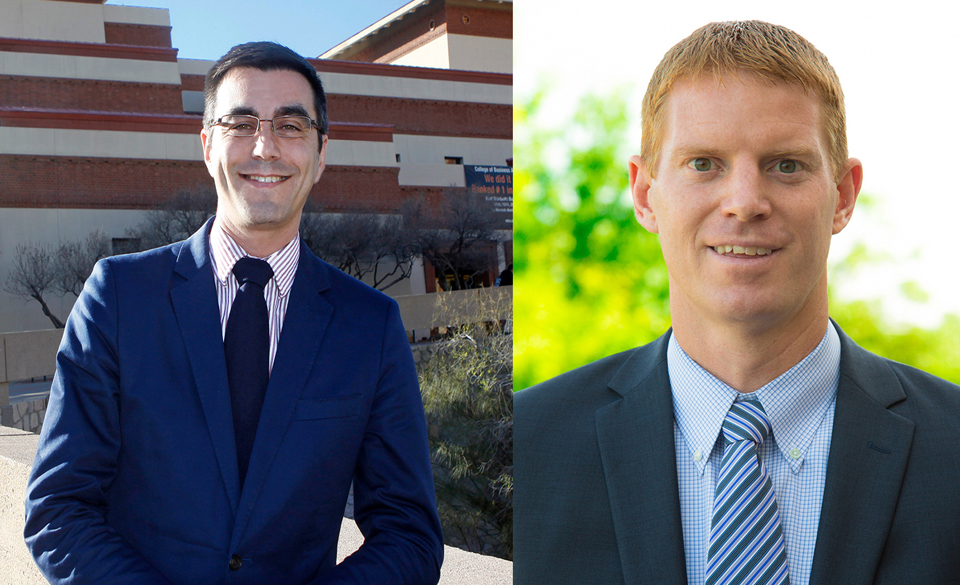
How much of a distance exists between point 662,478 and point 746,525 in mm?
225

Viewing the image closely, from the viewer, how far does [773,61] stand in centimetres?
192

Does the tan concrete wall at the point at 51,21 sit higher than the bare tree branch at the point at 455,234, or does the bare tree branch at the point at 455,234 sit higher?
the tan concrete wall at the point at 51,21

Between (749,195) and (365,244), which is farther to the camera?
(365,244)

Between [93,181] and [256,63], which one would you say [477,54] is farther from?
[256,63]

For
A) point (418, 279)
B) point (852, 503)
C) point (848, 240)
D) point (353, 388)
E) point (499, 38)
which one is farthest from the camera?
point (499, 38)

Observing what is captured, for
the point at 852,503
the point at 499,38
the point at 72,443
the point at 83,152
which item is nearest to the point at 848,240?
the point at 852,503

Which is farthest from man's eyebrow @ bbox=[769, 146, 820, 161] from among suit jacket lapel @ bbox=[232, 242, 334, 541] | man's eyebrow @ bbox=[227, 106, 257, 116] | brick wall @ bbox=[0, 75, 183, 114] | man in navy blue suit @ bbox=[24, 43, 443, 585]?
brick wall @ bbox=[0, 75, 183, 114]

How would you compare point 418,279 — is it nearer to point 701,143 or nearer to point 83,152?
point 83,152

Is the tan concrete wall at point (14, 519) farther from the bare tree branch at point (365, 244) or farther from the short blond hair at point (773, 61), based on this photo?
the bare tree branch at point (365, 244)

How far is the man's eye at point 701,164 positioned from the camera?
197 cm

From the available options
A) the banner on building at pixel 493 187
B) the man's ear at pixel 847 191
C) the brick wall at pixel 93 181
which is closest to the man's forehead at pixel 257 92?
the man's ear at pixel 847 191

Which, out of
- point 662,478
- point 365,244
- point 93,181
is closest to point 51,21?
point 93,181

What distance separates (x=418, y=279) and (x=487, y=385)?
949 inches

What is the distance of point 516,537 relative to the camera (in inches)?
92.4
